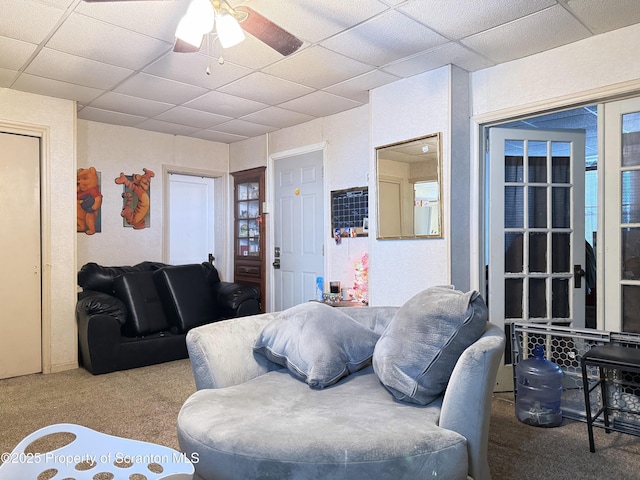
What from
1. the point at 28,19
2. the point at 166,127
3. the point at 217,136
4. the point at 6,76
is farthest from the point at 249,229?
the point at 28,19

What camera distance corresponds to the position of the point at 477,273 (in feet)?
11.3

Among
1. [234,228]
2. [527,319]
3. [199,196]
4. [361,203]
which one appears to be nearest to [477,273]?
[527,319]

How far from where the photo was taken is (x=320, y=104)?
4297mm

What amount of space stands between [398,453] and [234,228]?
4.75 m

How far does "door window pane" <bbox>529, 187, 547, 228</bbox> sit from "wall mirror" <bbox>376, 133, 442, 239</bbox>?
73 cm

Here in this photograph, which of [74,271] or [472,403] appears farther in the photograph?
[74,271]

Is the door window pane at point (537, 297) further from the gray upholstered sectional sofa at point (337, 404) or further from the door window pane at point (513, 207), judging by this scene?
the gray upholstered sectional sofa at point (337, 404)

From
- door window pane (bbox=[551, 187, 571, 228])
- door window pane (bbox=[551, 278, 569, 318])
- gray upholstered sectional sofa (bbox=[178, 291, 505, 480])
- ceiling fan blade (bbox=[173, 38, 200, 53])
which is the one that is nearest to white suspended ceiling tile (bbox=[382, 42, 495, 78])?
door window pane (bbox=[551, 187, 571, 228])

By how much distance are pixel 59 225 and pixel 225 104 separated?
185 cm

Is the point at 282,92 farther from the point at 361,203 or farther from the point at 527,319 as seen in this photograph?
the point at 527,319

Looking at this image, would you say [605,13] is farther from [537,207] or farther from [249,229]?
[249,229]

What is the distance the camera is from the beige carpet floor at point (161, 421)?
7.36ft

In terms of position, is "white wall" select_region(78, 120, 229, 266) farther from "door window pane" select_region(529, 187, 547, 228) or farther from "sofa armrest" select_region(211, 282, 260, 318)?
"door window pane" select_region(529, 187, 547, 228)

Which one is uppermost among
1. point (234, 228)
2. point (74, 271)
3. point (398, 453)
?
point (234, 228)
